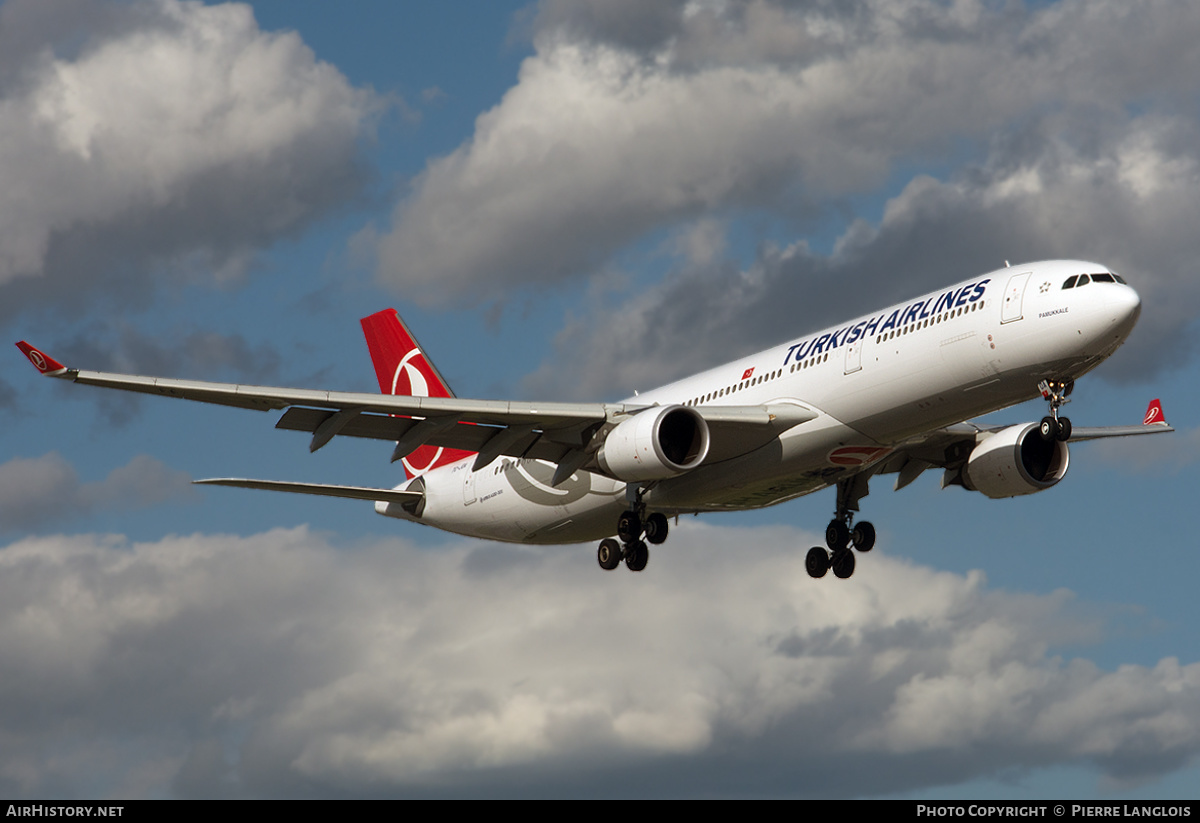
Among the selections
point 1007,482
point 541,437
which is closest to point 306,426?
point 541,437

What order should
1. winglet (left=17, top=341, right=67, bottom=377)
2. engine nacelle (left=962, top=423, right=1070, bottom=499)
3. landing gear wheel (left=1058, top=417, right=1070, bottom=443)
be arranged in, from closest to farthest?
1. winglet (left=17, top=341, right=67, bottom=377)
2. landing gear wheel (left=1058, top=417, right=1070, bottom=443)
3. engine nacelle (left=962, top=423, right=1070, bottom=499)

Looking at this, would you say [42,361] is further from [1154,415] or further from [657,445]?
[1154,415]

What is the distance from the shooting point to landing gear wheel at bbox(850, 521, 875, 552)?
40875mm

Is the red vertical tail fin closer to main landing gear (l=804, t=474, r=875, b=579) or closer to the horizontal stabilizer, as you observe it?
the horizontal stabilizer

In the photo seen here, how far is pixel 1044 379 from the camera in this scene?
3184 cm

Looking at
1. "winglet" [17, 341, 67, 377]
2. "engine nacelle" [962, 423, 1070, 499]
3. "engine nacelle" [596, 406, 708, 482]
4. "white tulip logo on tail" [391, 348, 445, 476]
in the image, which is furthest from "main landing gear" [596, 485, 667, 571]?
"winglet" [17, 341, 67, 377]

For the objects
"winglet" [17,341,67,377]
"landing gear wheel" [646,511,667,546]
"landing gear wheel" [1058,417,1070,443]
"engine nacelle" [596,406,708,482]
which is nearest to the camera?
"winglet" [17,341,67,377]

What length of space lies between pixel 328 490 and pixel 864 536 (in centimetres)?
1492

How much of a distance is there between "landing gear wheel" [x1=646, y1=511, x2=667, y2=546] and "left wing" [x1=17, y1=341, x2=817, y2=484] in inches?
96.4

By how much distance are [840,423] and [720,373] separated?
5.19 m

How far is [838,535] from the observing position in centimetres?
4078

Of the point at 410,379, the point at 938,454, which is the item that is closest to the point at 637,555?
the point at 938,454

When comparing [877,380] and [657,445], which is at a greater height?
[877,380]

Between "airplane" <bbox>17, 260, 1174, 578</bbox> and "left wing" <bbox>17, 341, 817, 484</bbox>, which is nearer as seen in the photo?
"airplane" <bbox>17, 260, 1174, 578</bbox>
